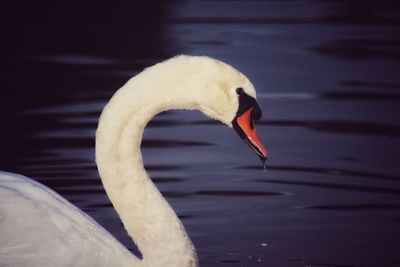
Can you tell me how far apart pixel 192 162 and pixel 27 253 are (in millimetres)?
3705

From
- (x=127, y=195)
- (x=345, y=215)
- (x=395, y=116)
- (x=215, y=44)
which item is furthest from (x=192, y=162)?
(x=215, y=44)

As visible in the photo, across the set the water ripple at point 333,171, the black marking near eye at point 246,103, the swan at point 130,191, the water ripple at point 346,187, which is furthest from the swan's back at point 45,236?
the water ripple at point 333,171

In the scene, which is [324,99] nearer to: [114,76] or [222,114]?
[114,76]

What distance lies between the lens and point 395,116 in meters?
10.5

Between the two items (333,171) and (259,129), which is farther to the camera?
(259,129)

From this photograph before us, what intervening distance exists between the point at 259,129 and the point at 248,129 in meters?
4.26

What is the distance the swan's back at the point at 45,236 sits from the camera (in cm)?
Result: 554

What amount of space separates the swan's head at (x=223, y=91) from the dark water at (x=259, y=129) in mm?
1475

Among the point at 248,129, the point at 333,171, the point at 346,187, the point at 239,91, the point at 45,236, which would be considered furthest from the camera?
the point at 333,171

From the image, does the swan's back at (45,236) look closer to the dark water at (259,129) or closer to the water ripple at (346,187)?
the dark water at (259,129)

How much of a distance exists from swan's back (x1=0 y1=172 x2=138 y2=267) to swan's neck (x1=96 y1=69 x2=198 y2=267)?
18cm

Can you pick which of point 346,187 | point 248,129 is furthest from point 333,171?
point 248,129

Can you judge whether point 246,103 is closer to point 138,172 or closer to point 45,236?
point 138,172

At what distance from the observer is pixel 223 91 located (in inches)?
222
